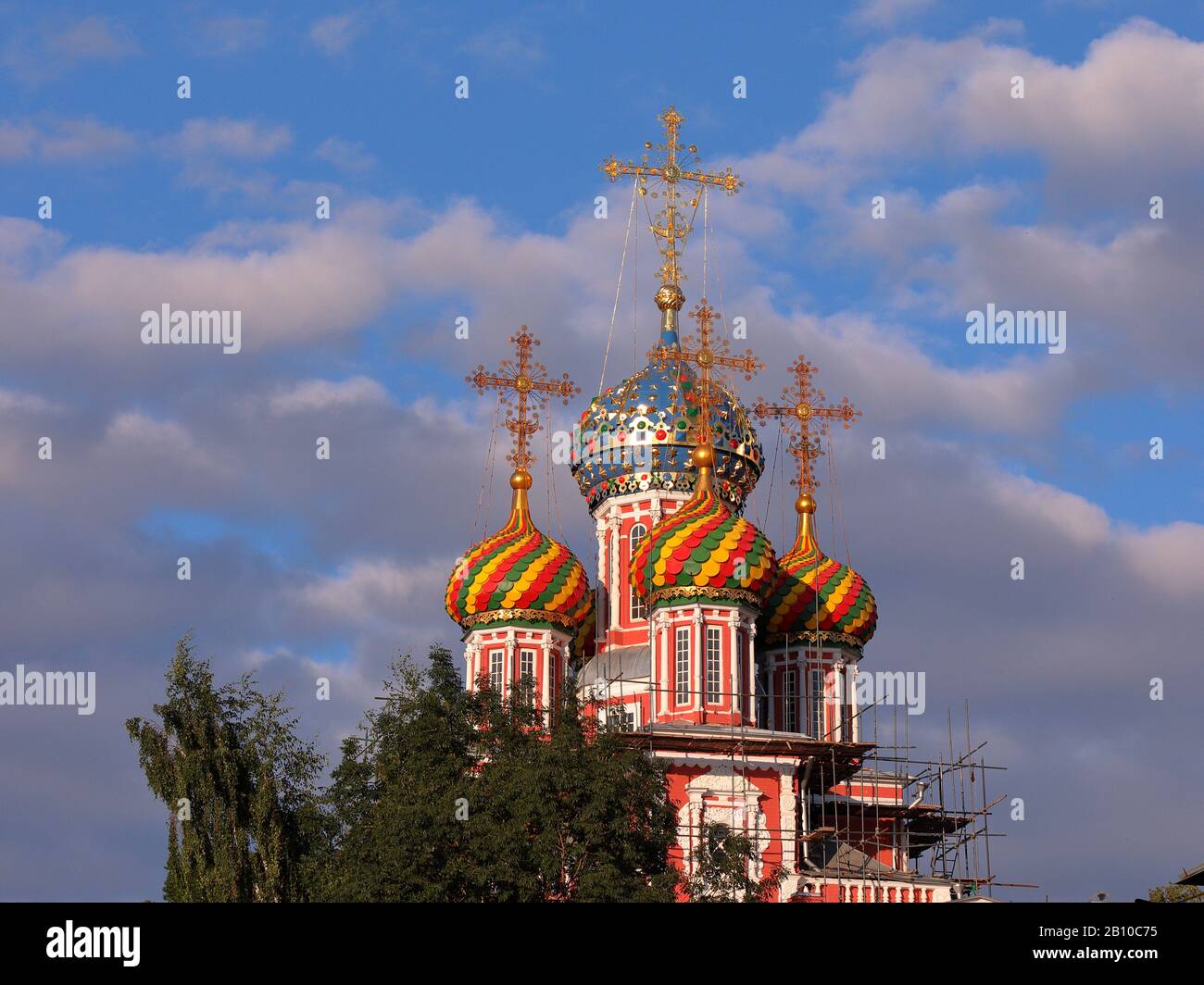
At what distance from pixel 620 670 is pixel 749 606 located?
10.3ft

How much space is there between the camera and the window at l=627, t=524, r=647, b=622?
38.2 meters

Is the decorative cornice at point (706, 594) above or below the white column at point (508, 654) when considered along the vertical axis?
above

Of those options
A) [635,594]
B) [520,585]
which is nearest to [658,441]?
[635,594]

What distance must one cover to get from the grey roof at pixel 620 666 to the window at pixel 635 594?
25.6 inches

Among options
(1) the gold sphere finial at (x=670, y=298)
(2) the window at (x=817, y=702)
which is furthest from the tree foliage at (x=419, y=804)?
(1) the gold sphere finial at (x=670, y=298)

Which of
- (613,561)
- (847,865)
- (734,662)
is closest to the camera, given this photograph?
(847,865)

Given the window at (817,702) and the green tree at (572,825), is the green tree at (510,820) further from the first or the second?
the window at (817,702)

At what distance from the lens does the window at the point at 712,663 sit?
3484 centimetres

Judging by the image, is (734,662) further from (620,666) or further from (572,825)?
(572,825)

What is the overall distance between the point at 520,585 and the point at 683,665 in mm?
4051

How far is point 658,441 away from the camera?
Result: 39.8 m
